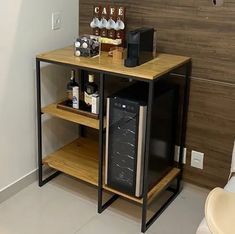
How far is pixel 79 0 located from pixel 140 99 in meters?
1.01

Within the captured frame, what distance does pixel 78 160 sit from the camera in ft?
8.90

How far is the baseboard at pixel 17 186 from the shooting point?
8.42 feet

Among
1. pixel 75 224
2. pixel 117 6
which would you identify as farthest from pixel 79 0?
pixel 75 224

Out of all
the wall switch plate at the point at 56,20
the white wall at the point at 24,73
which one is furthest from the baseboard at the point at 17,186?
the wall switch plate at the point at 56,20

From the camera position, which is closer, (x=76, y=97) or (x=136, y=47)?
(x=136, y=47)

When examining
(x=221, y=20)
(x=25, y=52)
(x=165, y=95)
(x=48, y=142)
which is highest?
(x=221, y=20)

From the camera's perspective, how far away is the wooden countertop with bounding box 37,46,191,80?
6.91 ft

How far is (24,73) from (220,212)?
1654 millimetres

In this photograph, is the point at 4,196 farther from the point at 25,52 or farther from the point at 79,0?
the point at 79,0

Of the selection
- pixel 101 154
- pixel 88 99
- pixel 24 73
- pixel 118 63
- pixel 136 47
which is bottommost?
pixel 101 154

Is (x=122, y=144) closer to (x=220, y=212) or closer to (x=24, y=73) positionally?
(x=24, y=73)

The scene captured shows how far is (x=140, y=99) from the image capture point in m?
2.17

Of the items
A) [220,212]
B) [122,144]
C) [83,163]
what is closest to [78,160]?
[83,163]

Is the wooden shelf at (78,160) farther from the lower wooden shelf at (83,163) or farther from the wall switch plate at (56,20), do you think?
the wall switch plate at (56,20)
